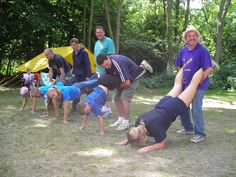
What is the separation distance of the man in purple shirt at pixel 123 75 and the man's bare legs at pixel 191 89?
114 centimetres

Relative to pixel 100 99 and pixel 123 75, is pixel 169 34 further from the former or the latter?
pixel 100 99

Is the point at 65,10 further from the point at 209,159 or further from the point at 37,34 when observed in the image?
the point at 209,159

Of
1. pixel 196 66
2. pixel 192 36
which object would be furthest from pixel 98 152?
pixel 192 36

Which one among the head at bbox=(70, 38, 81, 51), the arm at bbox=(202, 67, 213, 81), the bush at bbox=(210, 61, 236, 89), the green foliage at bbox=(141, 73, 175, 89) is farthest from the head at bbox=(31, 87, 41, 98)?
the bush at bbox=(210, 61, 236, 89)

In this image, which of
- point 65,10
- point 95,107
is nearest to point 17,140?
point 95,107

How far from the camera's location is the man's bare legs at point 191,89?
5797mm

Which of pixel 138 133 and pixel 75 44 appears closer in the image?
pixel 138 133

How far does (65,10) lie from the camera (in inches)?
771

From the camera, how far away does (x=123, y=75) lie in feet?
21.4

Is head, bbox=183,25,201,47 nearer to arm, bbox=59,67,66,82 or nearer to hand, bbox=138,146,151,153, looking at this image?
hand, bbox=138,146,151,153

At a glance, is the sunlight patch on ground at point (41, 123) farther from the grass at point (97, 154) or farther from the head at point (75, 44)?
the head at point (75, 44)

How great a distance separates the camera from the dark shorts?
5.58 m

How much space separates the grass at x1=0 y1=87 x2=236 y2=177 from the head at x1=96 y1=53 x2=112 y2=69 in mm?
1186

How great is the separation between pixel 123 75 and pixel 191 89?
1262mm
